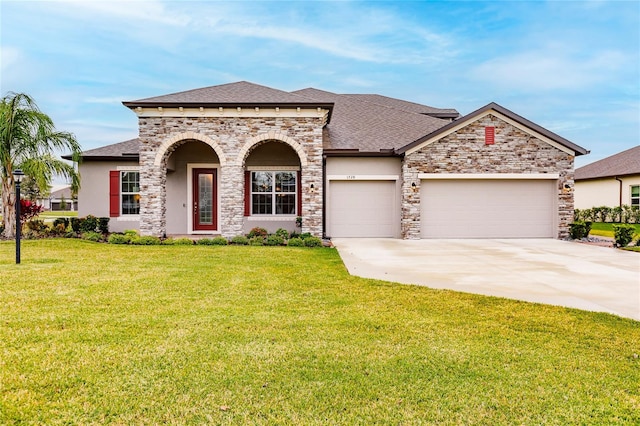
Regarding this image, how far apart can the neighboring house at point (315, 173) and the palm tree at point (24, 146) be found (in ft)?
5.22

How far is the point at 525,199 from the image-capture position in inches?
613

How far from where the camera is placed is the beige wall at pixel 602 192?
78.7 ft

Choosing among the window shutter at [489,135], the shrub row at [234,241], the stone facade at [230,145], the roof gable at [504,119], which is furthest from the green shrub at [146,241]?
the window shutter at [489,135]

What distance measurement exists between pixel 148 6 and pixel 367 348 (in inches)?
632

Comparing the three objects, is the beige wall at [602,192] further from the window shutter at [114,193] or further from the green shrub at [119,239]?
the window shutter at [114,193]

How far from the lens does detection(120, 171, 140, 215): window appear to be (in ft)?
53.7

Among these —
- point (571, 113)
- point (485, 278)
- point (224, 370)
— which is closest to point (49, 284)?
point (224, 370)

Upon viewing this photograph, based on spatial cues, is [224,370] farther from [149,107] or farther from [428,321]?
[149,107]

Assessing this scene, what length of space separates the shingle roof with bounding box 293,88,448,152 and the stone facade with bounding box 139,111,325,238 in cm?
136

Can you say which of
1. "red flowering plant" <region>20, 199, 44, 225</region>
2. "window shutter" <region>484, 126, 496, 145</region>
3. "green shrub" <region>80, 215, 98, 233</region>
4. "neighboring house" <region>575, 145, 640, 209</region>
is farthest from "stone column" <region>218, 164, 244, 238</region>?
"neighboring house" <region>575, 145, 640, 209</region>

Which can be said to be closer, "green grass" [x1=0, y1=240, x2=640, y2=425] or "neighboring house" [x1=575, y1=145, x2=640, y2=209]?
"green grass" [x1=0, y1=240, x2=640, y2=425]

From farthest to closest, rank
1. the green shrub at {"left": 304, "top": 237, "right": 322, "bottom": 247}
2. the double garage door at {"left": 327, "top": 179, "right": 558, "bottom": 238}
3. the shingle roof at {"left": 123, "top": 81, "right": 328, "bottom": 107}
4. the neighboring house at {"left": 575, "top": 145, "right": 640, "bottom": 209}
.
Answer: the neighboring house at {"left": 575, "top": 145, "right": 640, "bottom": 209} → the double garage door at {"left": 327, "top": 179, "right": 558, "bottom": 238} → the shingle roof at {"left": 123, "top": 81, "right": 328, "bottom": 107} → the green shrub at {"left": 304, "top": 237, "right": 322, "bottom": 247}

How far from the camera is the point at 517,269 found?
891cm

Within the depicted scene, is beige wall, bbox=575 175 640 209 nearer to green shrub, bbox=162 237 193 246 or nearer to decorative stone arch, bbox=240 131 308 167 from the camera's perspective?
decorative stone arch, bbox=240 131 308 167
